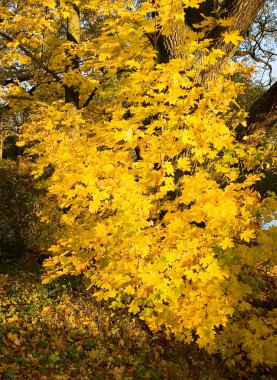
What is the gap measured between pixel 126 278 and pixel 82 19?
8.68 meters

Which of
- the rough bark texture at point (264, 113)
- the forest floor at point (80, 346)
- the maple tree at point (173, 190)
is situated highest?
the rough bark texture at point (264, 113)

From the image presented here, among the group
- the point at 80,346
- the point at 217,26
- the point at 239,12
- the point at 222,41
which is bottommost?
the point at 80,346

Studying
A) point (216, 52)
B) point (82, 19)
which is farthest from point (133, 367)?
point (82, 19)

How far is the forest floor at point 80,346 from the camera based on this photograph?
4.50m

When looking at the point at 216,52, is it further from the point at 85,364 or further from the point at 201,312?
the point at 85,364

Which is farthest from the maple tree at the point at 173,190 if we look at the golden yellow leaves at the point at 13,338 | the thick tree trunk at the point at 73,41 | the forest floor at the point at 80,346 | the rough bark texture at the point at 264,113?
the thick tree trunk at the point at 73,41

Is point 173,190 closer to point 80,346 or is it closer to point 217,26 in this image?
point 217,26

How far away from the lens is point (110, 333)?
555 cm

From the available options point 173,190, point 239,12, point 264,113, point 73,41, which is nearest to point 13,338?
point 173,190

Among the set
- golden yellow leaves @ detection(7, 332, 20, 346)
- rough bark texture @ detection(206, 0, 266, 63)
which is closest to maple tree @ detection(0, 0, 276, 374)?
rough bark texture @ detection(206, 0, 266, 63)

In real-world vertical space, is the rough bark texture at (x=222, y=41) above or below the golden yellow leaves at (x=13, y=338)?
above

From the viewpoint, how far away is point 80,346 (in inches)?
201

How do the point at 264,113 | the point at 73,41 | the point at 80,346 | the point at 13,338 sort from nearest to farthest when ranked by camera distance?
the point at 13,338, the point at 80,346, the point at 264,113, the point at 73,41

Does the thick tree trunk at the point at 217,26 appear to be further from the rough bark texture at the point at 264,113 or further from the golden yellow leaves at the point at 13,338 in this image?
the golden yellow leaves at the point at 13,338
